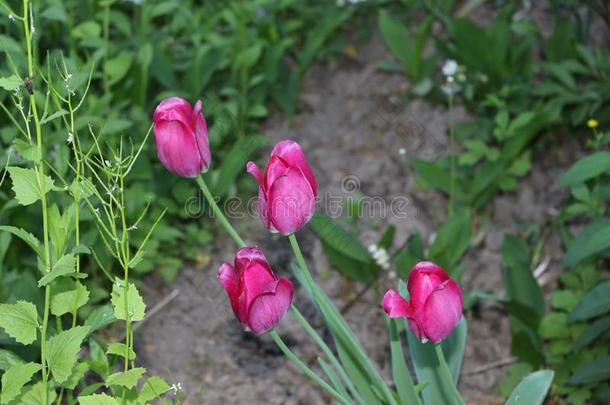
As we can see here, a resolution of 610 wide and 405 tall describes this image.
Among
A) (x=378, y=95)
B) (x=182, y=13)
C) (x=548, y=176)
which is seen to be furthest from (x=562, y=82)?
(x=182, y=13)

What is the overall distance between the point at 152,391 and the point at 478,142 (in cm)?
145

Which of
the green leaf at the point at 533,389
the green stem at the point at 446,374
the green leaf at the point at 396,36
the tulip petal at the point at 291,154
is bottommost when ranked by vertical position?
the green leaf at the point at 533,389

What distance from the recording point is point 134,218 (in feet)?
8.54

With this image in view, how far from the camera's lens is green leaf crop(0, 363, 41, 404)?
1545mm

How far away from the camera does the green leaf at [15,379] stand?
5.07 feet

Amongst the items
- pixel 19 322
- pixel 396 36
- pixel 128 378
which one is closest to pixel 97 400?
pixel 128 378

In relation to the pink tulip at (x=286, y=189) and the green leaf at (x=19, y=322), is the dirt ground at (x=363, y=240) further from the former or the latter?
the pink tulip at (x=286, y=189)

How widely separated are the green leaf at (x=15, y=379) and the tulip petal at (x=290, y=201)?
44 cm

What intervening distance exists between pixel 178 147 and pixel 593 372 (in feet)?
3.62

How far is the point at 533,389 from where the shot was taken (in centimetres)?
186

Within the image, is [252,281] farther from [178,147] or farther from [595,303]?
[595,303]

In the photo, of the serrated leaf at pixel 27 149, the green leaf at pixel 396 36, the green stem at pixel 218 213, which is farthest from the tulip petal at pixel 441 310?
the green leaf at pixel 396 36

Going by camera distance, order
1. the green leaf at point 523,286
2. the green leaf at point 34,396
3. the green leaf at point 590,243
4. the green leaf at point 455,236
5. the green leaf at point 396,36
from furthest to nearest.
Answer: the green leaf at point 396,36 < the green leaf at point 455,236 < the green leaf at point 523,286 < the green leaf at point 590,243 < the green leaf at point 34,396

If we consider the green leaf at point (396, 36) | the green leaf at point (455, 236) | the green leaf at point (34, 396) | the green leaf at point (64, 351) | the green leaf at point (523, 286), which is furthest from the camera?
the green leaf at point (396, 36)
